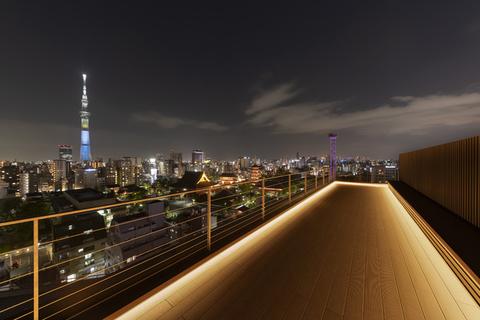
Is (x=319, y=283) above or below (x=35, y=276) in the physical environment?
below

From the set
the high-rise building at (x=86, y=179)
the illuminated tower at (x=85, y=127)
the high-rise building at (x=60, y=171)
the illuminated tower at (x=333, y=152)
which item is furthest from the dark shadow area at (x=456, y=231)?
the illuminated tower at (x=85, y=127)

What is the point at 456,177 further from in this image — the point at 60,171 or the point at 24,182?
the point at 60,171

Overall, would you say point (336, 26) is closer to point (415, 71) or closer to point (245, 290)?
point (415, 71)

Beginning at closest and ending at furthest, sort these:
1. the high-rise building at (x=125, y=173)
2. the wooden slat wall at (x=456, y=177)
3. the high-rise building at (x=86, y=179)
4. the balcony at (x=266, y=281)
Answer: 1. the balcony at (x=266, y=281)
2. the wooden slat wall at (x=456, y=177)
3. the high-rise building at (x=86, y=179)
4. the high-rise building at (x=125, y=173)

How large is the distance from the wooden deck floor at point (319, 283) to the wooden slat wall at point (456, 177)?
660 millimetres

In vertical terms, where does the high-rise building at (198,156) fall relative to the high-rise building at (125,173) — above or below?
above

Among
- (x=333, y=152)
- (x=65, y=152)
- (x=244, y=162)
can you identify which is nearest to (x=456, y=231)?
(x=333, y=152)

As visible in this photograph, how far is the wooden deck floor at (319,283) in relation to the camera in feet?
4.70

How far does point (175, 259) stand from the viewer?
1985 millimetres

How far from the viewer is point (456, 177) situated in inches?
117

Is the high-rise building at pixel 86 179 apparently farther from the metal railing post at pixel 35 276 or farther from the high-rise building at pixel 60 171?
the metal railing post at pixel 35 276

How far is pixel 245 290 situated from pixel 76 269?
52.9ft

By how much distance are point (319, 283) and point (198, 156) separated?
85.4 metres

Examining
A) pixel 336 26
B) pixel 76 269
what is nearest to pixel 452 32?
pixel 336 26
